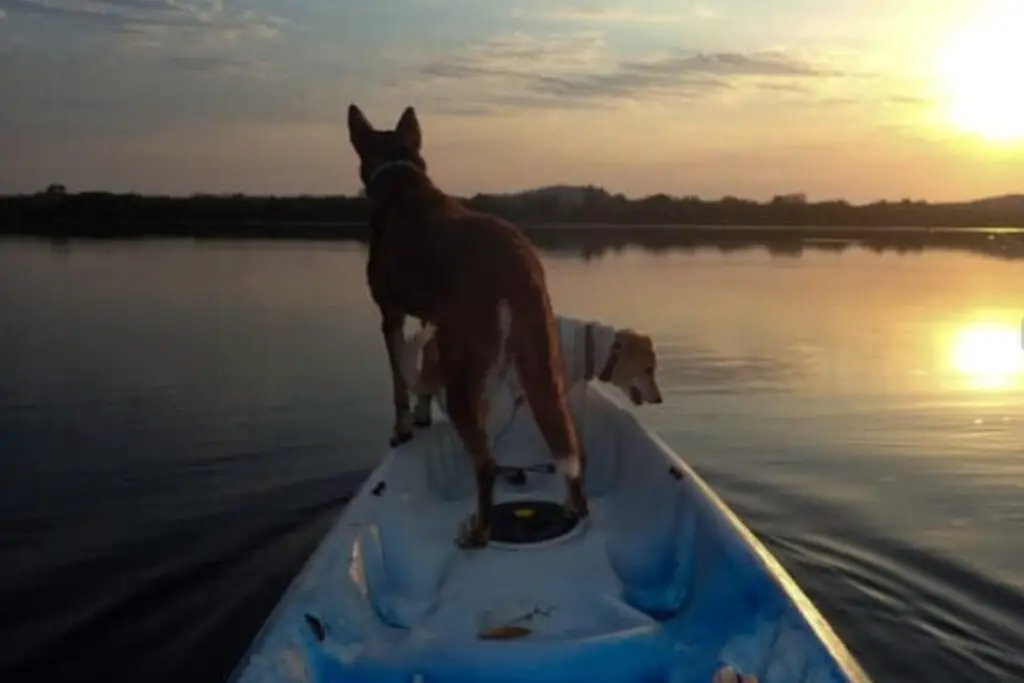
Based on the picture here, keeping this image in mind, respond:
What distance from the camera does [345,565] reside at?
4.95 metres

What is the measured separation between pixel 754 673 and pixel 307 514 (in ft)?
15.3

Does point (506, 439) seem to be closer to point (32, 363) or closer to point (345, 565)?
point (345, 565)

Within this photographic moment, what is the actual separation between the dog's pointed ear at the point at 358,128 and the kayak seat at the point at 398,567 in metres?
3.13

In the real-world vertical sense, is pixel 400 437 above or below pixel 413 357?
below

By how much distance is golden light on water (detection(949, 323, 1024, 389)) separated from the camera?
47.1 feet

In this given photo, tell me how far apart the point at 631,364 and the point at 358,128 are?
275 centimetres

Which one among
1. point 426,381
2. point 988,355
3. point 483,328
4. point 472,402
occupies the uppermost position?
point 483,328

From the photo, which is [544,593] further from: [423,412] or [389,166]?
[389,166]

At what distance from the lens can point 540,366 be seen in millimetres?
5969

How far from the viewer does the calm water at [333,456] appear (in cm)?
604

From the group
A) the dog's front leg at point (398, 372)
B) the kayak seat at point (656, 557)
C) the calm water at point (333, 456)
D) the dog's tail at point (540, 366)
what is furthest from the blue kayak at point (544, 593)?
the calm water at point (333, 456)

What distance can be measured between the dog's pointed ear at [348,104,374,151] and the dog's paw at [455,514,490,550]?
3337 millimetres

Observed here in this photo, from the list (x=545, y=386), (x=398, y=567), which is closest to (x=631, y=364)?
(x=545, y=386)

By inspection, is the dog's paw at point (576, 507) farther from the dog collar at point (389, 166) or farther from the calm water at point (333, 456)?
the dog collar at point (389, 166)
